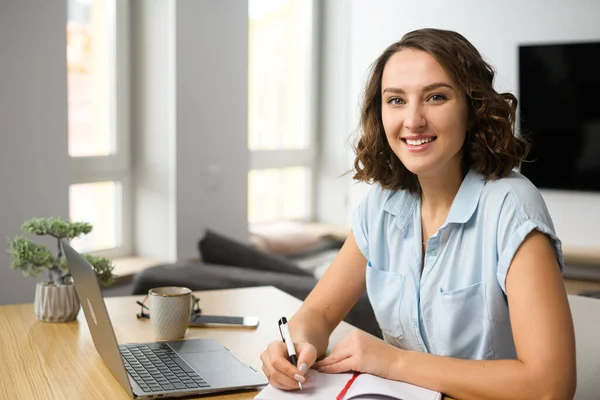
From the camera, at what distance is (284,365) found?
1327 mm

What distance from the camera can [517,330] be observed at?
134 cm

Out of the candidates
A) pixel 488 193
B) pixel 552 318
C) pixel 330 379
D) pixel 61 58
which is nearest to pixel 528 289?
pixel 552 318

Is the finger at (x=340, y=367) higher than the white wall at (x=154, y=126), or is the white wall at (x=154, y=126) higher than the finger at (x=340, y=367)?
the white wall at (x=154, y=126)

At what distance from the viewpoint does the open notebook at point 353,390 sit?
1.26m

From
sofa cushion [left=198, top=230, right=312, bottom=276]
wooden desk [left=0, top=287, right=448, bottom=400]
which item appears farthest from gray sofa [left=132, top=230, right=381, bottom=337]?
wooden desk [left=0, top=287, right=448, bottom=400]

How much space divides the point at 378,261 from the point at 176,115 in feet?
8.16

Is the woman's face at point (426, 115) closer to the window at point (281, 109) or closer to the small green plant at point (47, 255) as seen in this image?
the small green plant at point (47, 255)

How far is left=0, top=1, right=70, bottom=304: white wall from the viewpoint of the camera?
3.32 m

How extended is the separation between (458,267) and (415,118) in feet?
0.99

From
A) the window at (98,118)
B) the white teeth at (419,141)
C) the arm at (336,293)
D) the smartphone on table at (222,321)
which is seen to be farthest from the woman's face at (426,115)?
the window at (98,118)

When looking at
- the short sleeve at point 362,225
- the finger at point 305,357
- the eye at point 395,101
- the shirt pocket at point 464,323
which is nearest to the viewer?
the finger at point 305,357

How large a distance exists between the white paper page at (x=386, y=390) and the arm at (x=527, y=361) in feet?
0.06

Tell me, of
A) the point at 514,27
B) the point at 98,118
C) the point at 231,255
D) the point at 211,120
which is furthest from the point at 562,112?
the point at 98,118

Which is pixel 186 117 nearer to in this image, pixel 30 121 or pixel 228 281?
pixel 30 121
